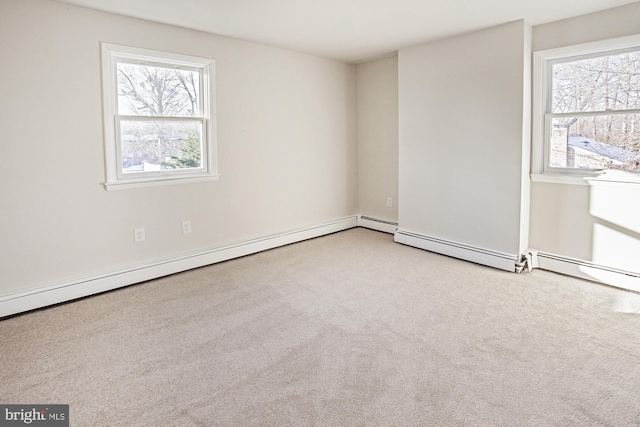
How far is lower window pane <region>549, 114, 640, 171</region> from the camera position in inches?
134

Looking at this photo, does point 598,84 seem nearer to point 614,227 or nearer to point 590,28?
point 590,28

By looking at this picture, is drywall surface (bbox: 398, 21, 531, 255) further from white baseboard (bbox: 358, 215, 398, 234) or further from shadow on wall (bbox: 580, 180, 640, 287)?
shadow on wall (bbox: 580, 180, 640, 287)

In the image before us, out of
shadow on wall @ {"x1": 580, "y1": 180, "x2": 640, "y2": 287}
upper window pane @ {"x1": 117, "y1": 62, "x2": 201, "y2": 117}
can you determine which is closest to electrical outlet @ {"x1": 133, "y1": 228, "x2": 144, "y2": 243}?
upper window pane @ {"x1": 117, "y1": 62, "x2": 201, "y2": 117}

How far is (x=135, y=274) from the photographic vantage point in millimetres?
3672

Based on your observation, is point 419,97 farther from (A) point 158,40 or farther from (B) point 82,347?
(B) point 82,347

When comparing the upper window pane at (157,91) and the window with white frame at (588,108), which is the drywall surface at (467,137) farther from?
the upper window pane at (157,91)

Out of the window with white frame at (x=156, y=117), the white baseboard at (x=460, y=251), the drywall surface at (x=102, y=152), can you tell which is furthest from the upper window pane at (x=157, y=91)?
the white baseboard at (x=460, y=251)

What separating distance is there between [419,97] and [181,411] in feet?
13.0

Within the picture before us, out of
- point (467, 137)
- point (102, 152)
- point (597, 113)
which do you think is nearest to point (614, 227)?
point (597, 113)

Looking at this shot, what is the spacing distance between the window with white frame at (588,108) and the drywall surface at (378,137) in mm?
1853

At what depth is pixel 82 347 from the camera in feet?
8.47

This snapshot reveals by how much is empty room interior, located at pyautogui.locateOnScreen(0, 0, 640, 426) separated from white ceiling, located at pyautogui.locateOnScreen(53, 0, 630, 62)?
32mm

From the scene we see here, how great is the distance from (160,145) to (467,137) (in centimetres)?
310

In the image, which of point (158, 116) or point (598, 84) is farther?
point (158, 116)
